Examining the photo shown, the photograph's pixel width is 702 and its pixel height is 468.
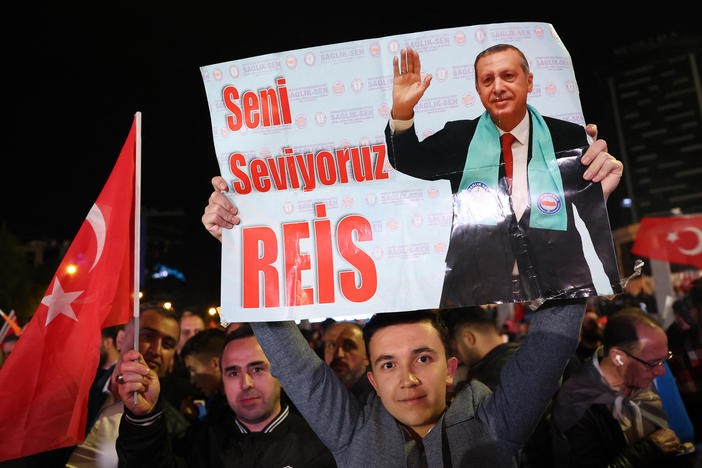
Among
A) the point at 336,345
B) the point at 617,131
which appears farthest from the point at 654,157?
the point at 336,345

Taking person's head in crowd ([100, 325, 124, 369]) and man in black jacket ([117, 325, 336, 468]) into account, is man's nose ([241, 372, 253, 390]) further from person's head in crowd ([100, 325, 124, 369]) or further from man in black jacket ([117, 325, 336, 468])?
person's head in crowd ([100, 325, 124, 369])

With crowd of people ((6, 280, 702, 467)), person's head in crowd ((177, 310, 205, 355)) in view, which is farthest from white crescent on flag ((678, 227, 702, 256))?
person's head in crowd ((177, 310, 205, 355))

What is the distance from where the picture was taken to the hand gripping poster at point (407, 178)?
7.83 ft

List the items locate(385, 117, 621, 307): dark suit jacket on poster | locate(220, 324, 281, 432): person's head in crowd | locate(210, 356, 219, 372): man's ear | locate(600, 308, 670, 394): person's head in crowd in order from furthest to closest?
locate(210, 356, 219, 372): man's ear, locate(600, 308, 670, 394): person's head in crowd, locate(220, 324, 281, 432): person's head in crowd, locate(385, 117, 621, 307): dark suit jacket on poster

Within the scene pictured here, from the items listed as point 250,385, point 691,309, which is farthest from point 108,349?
point 691,309

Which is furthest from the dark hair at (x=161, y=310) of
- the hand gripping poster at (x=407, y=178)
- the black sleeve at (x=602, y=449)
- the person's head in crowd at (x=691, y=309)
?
the person's head in crowd at (x=691, y=309)

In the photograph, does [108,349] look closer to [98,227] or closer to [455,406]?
[98,227]

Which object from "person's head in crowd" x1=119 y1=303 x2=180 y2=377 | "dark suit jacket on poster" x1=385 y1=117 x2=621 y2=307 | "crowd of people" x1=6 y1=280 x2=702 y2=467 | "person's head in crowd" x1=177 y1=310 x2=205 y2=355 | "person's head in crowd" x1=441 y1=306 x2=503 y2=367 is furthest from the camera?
"person's head in crowd" x1=177 y1=310 x2=205 y2=355

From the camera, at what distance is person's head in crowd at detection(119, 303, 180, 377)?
14.1 feet

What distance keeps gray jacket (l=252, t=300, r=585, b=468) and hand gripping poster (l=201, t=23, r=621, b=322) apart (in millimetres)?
155

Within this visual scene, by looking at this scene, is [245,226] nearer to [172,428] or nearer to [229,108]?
[229,108]

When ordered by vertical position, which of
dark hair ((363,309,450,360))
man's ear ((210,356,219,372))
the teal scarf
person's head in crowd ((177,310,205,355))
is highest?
the teal scarf

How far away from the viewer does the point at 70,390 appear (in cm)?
305

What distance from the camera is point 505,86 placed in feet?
8.15
